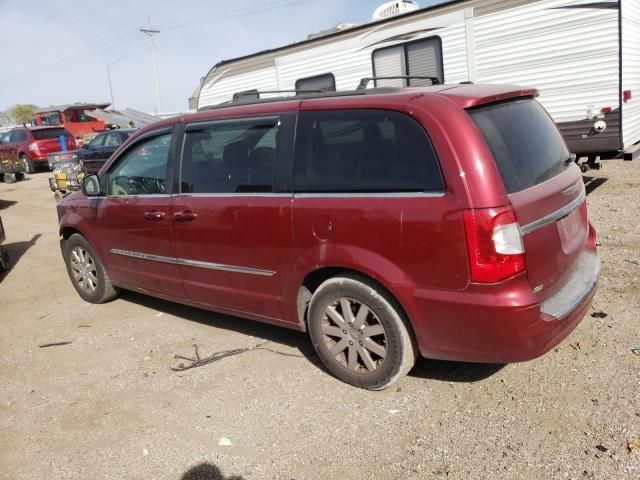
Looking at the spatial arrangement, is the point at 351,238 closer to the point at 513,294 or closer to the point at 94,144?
the point at 513,294

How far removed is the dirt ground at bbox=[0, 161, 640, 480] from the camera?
2.84 meters

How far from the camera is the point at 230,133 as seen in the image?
3.98 metres

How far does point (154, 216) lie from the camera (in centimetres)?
445

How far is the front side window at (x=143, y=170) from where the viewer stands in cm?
447

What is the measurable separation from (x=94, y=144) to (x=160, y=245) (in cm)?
1326

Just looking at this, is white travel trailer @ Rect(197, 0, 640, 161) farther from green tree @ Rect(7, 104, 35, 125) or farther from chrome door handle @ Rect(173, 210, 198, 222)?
green tree @ Rect(7, 104, 35, 125)

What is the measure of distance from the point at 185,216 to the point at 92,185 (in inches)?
56.3

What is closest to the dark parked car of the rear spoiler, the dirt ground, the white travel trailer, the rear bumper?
the white travel trailer

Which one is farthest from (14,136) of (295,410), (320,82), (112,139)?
(295,410)

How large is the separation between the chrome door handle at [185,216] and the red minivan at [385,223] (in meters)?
0.01

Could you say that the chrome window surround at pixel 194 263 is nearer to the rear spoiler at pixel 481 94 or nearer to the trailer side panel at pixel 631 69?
the rear spoiler at pixel 481 94

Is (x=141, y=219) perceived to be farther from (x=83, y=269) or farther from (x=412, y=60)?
(x=412, y=60)

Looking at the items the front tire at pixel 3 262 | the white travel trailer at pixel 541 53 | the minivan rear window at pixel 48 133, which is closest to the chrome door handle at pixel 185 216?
the front tire at pixel 3 262

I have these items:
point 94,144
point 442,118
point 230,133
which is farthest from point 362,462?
point 94,144
